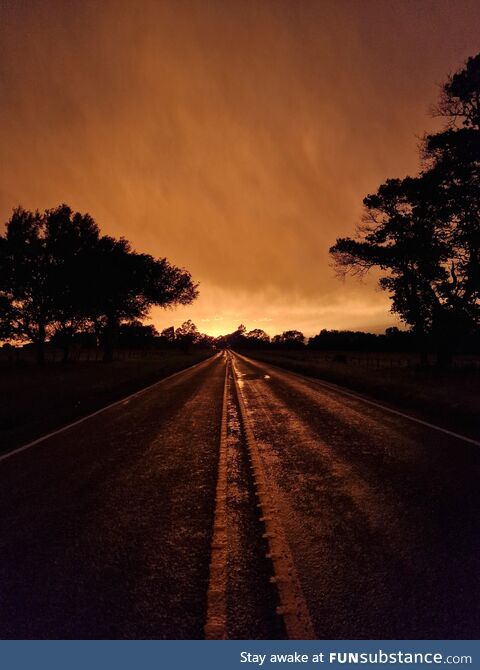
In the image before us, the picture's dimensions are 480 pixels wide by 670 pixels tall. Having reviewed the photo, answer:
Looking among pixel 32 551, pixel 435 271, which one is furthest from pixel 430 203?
pixel 32 551

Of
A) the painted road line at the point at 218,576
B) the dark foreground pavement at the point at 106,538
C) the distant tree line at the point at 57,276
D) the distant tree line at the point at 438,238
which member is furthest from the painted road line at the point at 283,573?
the distant tree line at the point at 57,276

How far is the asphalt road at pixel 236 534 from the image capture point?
9.59ft

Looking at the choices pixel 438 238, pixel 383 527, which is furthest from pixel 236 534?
pixel 438 238

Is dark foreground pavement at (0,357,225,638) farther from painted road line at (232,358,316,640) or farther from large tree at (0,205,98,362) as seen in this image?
large tree at (0,205,98,362)

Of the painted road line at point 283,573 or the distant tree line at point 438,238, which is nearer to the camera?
the painted road line at point 283,573

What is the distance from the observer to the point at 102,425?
1067 cm

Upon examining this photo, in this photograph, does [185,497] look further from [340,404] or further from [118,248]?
[118,248]

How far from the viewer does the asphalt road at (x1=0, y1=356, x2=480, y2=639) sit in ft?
9.59

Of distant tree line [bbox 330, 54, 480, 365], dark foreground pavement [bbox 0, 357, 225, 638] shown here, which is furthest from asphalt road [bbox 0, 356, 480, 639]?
distant tree line [bbox 330, 54, 480, 365]

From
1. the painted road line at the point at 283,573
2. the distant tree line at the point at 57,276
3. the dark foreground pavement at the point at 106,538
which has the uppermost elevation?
the distant tree line at the point at 57,276

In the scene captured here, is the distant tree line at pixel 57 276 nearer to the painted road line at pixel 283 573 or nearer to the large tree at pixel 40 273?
the large tree at pixel 40 273
